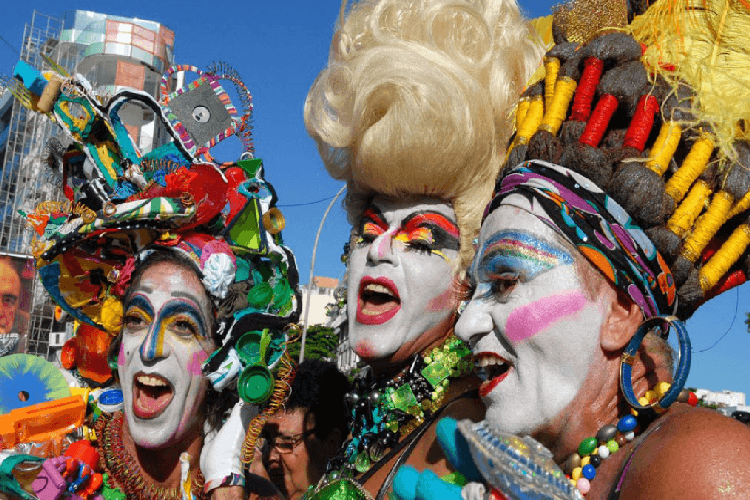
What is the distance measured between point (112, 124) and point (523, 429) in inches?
108

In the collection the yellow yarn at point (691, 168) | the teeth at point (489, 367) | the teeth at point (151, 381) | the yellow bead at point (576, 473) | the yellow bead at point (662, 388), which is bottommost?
the teeth at point (151, 381)

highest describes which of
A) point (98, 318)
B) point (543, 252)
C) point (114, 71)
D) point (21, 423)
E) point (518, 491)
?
point (543, 252)

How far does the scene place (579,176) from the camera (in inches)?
86.5

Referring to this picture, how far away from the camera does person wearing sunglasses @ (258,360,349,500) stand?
13.4 ft

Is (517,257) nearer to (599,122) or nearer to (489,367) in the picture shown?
(489,367)

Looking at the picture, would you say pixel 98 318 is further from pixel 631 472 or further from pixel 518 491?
pixel 631 472

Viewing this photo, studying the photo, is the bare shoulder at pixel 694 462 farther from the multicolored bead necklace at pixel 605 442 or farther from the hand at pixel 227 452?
the hand at pixel 227 452

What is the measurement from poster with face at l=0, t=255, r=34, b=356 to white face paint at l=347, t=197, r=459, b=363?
1814cm

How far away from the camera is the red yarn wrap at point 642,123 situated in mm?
2230

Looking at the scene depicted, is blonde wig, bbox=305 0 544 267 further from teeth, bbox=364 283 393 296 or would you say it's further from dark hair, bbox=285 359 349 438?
dark hair, bbox=285 359 349 438

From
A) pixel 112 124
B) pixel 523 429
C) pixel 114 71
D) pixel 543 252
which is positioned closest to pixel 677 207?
pixel 543 252

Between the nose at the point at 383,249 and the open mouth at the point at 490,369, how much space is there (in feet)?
3.44

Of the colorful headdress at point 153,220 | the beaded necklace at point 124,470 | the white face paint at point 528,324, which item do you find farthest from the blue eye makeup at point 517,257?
the beaded necklace at point 124,470

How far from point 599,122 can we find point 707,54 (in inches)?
16.6
